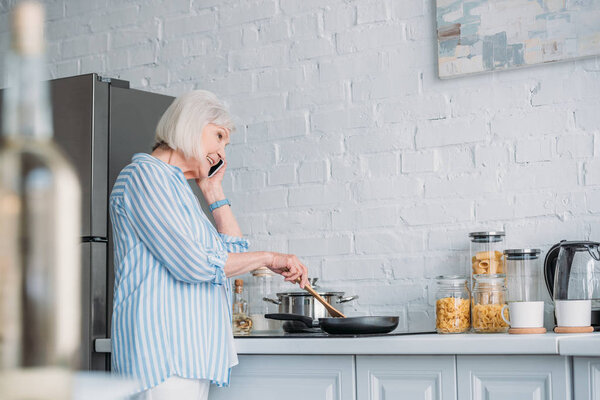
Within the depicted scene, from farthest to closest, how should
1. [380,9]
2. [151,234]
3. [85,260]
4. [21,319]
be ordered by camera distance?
[380,9], [85,260], [151,234], [21,319]

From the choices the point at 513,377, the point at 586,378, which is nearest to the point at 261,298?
the point at 513,377

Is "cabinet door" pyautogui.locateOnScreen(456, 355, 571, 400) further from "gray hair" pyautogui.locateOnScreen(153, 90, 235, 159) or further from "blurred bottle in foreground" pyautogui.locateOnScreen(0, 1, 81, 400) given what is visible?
"blurred bottle in foreground" pyautogui.locateOnScreen(0, 1, 81, 400)

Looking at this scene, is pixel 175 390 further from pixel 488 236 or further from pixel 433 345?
pixel 488 236

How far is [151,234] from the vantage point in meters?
2.04

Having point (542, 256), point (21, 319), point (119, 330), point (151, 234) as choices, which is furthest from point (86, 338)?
point (21, 319)

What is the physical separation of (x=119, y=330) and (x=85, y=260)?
0.68m

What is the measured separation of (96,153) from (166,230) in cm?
85

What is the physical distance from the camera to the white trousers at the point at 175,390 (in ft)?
6.57

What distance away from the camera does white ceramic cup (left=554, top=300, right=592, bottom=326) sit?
7.04ft

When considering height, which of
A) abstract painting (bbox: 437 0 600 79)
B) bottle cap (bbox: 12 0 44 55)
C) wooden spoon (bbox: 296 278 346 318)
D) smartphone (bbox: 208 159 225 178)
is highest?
abstract painting (bbox: 437 0 600 79)

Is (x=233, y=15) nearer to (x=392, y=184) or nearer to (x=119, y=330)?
(x=392, y=184)

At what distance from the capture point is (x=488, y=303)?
2336mm

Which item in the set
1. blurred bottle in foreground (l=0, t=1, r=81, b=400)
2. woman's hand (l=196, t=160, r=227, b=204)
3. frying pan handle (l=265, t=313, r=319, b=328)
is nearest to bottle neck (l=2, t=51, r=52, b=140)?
blurred bottle in foreground (l=0, t=1, r=81, b=400)

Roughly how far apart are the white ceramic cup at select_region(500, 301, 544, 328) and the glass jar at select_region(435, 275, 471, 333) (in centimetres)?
21
